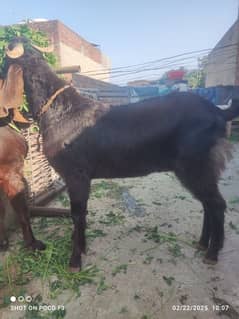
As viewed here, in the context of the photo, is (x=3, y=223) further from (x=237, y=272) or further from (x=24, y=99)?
(x=237, y=272)

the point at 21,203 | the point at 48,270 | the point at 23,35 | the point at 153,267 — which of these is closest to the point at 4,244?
the point at 21,203

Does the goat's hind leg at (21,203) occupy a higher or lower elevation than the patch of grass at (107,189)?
higher

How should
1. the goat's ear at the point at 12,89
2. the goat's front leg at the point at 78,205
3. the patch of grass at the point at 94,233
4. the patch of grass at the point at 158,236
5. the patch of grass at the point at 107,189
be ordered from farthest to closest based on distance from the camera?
the patch of grass at the point at 107,189
the patch of grass at the point at 94,233
the patch of grass at the point at 158,236
the goat's front leg at the point at 78,205
the goat's ear at the point at 12,89

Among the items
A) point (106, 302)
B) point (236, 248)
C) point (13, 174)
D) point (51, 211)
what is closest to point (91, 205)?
point (51, 211)

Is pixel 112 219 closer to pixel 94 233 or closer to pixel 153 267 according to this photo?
pixel 94 233

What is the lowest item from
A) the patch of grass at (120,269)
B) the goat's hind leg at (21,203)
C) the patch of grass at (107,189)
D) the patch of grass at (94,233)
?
the patch of grass at (120,269)

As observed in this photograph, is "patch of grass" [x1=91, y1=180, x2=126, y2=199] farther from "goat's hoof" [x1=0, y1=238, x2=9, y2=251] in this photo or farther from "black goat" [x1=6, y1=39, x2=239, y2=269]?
"black goat" [x1=6, y1=39, x2=239, y2=269]

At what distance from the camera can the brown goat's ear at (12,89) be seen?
2068mm

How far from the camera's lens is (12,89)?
2.08m

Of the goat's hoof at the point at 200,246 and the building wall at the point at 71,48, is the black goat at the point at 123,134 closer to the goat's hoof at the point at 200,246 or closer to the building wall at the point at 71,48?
the goat's hoof at the point at 200,246

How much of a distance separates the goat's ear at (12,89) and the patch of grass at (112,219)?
5.82 ft

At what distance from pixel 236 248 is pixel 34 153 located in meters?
2.83

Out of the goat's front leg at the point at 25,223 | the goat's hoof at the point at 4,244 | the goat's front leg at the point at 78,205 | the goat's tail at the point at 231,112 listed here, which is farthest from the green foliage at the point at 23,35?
the goat's tail at the point at 231,112

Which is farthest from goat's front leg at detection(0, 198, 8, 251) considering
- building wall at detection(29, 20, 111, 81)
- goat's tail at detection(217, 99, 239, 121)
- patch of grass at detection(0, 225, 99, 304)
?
building wall at detection(29, 20, 111, 81)
